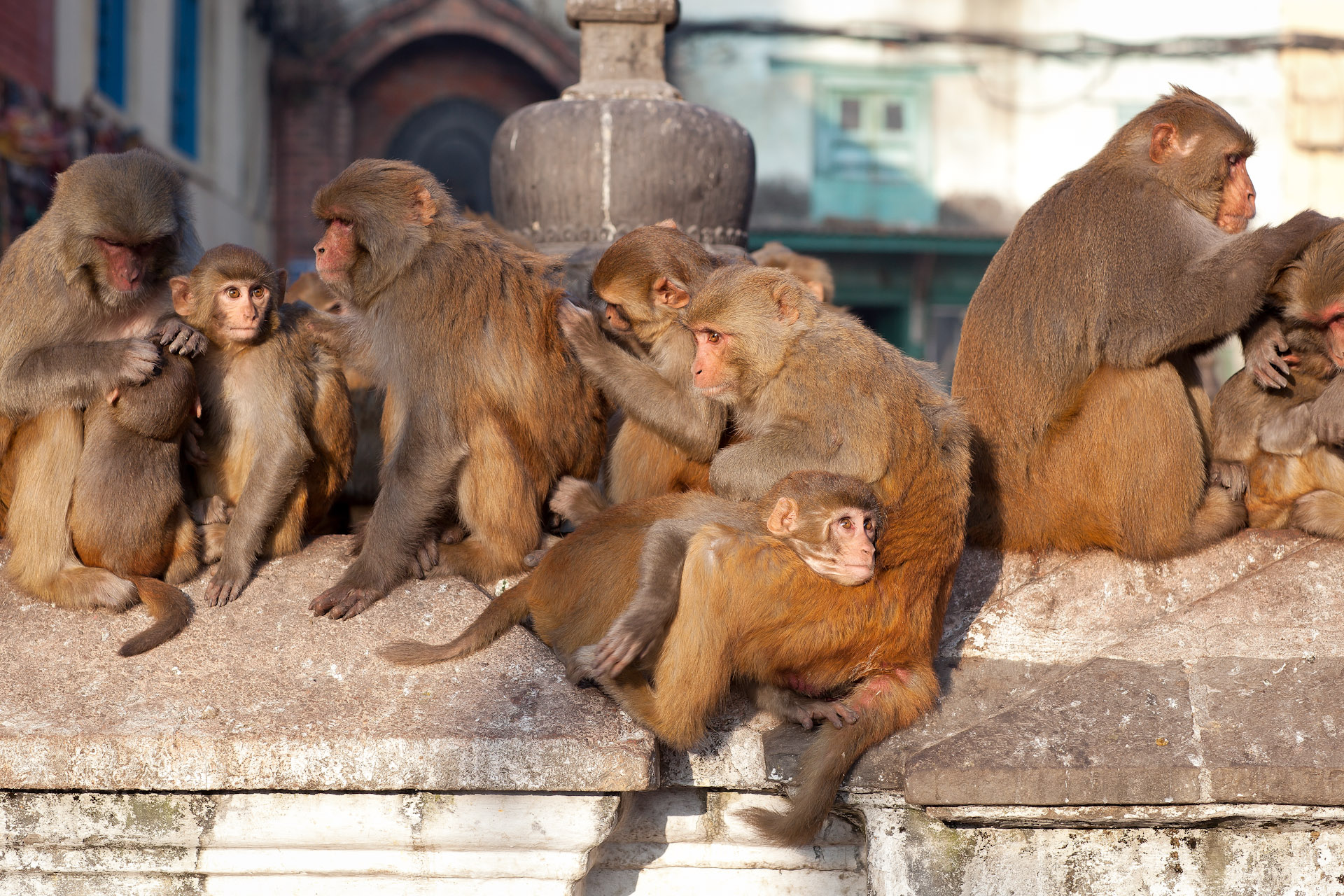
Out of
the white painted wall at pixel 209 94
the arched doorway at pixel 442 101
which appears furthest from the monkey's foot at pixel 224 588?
the arched doorway at pixel 442 101

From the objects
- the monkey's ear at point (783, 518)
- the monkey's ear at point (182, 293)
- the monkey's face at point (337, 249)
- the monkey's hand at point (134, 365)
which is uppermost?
the monkey's face at point (337, 249)

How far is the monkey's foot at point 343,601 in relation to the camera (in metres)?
2.68

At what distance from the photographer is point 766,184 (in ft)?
38.6

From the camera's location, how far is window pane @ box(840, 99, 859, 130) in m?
12.0

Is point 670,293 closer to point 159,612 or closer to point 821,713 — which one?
point 821,713

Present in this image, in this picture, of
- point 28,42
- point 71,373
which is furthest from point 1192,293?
point 28,42

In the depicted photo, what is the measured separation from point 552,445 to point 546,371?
194 millimetres

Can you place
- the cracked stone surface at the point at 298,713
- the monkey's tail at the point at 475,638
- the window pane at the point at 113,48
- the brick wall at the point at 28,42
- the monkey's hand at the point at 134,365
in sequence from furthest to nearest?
the window pane at the point at 113,48 → the brick wall at the point at 28,42 → the monkey's hand at the point at 134,365 → the monkey's tail at the point at 475,638 → the cracked stone surface at the point at 298,713

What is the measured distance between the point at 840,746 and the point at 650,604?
42cm

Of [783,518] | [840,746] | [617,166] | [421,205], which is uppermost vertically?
[617,166]

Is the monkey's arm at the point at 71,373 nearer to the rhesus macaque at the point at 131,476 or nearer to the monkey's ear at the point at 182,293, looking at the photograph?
the rhesus macaque at the point at 131,476

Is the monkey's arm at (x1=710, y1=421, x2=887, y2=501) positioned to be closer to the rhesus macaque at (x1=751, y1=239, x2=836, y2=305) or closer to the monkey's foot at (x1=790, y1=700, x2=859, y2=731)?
the monkey's foot at (x1=790, y1=700, x2=859, y2=731)

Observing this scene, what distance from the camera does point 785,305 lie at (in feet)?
8.84

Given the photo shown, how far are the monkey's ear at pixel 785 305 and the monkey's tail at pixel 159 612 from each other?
4.59 feet
